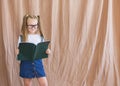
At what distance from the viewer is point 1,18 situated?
2.80 meters

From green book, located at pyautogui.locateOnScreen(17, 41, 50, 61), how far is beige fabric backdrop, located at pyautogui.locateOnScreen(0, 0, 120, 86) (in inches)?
20.5

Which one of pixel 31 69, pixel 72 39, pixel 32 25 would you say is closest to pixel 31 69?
pixel 31 69

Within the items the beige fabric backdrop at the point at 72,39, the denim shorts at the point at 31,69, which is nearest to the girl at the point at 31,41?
the denim shorts at the point at 31,69

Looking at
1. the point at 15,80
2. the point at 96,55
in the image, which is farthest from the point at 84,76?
the point at 15,80

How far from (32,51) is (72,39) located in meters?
0.74

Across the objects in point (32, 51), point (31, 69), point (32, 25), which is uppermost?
point (32, 25)

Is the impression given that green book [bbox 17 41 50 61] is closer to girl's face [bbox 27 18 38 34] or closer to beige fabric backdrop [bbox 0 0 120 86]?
girl's face [bbox 27 18 38 34]

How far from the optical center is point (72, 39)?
2904 millimetres

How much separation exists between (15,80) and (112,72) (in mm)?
1132

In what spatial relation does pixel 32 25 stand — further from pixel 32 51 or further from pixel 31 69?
pixel 31 69

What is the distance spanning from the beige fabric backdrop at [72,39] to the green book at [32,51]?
1.71 ft

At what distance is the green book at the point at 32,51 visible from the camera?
228cm

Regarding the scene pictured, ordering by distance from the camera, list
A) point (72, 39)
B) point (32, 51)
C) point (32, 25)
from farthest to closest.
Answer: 1. point (72, 39)
2. point (32, 25)
3. point (32, 51)

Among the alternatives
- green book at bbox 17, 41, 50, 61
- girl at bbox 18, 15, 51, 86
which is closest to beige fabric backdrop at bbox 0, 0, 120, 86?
girl at bbox 18, 15, 51, 86
